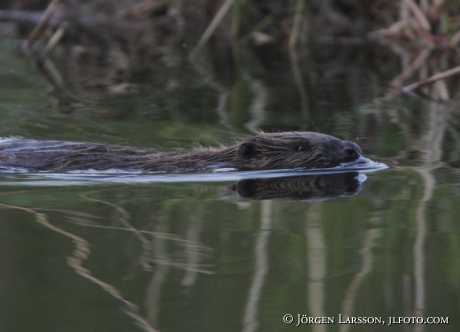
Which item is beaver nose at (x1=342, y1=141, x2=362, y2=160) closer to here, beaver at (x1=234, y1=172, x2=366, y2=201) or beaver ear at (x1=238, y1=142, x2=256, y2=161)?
beaver at (x1=234, y1=172, x2=366, y2=201)

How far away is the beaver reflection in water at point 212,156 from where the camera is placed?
5383 mm

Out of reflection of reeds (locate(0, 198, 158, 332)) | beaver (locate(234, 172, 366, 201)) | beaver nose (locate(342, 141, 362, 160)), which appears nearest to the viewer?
reflection of reeds (locate(0, 198, 158, 332))

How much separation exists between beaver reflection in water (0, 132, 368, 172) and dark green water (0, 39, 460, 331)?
228 mm

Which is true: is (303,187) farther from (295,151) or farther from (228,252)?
(228,252)

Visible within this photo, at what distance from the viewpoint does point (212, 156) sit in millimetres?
5586

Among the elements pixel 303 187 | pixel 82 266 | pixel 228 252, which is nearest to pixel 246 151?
pixel 303 187

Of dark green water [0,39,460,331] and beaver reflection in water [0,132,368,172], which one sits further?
beaver reflection in water [0,132,368,172]

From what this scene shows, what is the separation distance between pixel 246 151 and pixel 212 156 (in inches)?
9.8

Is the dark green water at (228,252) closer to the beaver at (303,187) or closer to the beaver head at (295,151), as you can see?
the beaver at (303,187)

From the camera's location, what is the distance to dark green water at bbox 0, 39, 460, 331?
3.06 metres

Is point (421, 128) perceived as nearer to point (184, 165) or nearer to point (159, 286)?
point (184, 165)

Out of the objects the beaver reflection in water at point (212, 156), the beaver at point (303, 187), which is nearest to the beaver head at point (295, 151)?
the beaver reflection in water at point (212, 156)

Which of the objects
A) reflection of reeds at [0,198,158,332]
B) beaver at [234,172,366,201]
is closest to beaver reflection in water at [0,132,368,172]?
beaver at [234,172,366,201]

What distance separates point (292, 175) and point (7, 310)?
8.51ft
